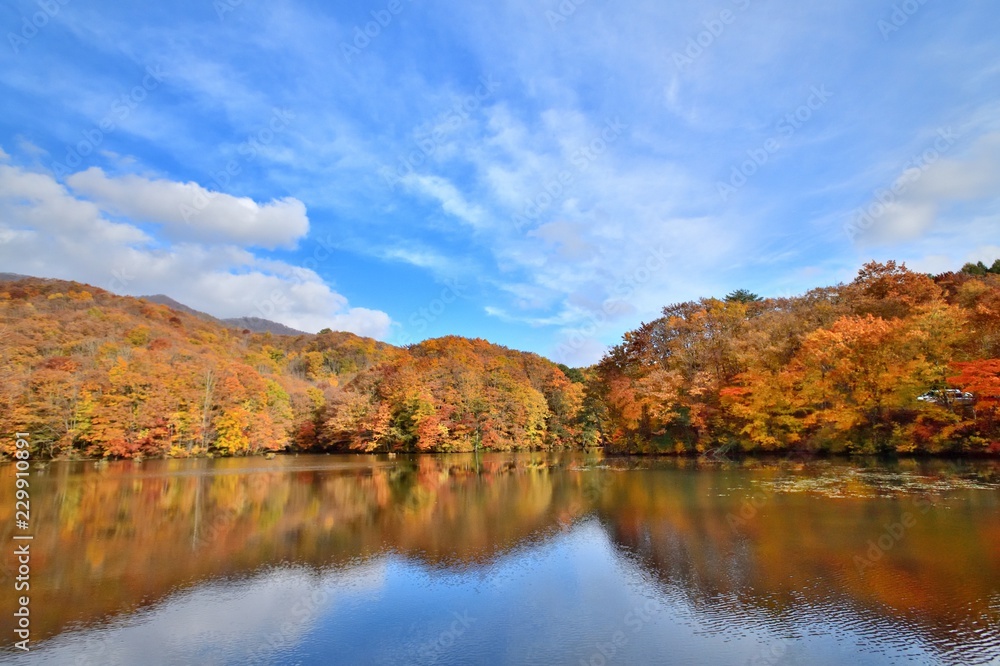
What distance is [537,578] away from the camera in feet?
29.2

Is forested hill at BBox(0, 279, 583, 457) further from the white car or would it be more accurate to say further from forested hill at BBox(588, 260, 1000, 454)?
the white car

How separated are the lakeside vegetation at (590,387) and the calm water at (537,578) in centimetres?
708

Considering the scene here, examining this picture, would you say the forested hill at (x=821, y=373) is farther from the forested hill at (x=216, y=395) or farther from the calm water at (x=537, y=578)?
the forested hill at (x=216, y=395)

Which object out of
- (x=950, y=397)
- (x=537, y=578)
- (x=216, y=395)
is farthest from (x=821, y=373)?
(x=216, y=395)

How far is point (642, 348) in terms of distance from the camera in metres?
37.9

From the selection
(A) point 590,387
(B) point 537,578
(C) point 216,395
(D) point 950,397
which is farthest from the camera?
(C) point 216,395

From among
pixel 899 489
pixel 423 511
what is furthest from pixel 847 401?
pixel 423 511

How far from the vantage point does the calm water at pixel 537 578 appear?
20.2ft

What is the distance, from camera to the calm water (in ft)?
20.2

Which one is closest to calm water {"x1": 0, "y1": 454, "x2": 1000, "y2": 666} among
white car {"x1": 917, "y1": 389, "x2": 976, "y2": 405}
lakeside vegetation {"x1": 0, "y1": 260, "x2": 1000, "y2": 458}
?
white car {"x1": 917, "y1": 389, "x2": 976, "y2": 405}

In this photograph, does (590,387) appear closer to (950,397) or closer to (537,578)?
(950,397)

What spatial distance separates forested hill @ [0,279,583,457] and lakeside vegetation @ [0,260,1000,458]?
153 millimetres

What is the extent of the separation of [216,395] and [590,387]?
103 ft

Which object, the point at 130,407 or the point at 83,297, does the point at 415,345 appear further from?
the point at 83,297
